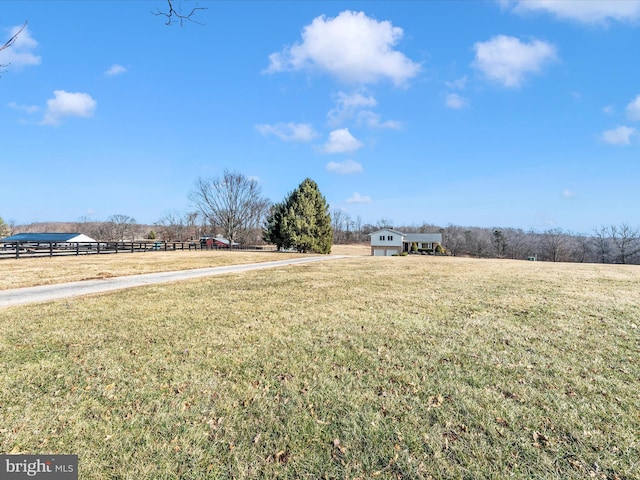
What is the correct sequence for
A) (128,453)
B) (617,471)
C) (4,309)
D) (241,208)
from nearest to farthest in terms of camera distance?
(617,471) < (128,453) < (4,309) < (241,208)

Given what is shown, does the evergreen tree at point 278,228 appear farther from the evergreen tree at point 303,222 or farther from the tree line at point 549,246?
the tree line at point 549,246

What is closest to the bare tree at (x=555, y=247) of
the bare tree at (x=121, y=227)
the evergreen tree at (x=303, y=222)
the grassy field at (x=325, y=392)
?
the evergreen tree at (x=303, y=222)

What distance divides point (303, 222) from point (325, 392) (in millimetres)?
32318

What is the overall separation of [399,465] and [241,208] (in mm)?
50746

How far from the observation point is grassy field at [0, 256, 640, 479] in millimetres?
2719

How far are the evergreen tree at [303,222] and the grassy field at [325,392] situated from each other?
28391mm

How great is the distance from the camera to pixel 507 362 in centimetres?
473

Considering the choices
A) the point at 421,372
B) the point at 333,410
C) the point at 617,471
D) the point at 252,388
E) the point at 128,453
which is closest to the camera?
the point at 617,471

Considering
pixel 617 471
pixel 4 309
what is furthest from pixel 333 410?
pixel 4 309

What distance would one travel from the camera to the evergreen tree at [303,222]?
3581 cm

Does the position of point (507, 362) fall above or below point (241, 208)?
below

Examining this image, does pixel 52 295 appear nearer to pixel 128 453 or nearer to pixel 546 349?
pixel 128 453

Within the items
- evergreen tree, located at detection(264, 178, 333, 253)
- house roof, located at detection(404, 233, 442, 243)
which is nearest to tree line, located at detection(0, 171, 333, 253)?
evergreen tree, located at detection(264, 178, 333, 253)

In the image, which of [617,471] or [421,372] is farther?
[421,372]
